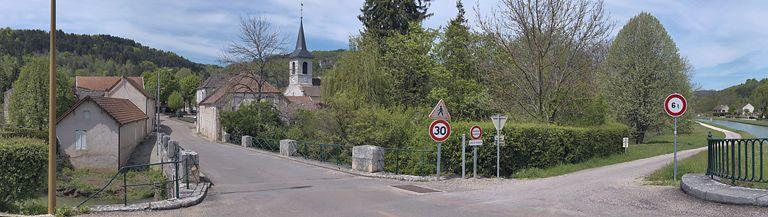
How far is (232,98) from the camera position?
5188 centimetres

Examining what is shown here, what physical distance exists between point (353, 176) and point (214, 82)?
2983 inches

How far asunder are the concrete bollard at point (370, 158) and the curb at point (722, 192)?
9.49 metres

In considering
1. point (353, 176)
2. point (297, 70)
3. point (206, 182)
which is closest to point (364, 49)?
point (353, 176)

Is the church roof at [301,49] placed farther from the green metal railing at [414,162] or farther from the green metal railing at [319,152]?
→ the green metal railing at [414,162]

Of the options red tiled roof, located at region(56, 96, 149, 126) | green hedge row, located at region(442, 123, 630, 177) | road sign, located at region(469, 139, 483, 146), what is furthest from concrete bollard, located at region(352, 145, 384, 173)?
red tiled roof, located at region(56, 96, 149, 126)

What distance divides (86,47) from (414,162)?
187937 mm

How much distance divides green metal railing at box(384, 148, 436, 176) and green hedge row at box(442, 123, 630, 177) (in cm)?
62

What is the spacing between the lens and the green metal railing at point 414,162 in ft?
60.7

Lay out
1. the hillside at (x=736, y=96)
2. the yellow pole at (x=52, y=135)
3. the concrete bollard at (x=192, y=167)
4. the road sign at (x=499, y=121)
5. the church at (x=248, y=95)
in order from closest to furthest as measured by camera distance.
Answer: the yellow pole at (x=52, y=135) < the concrete bollard at (x=192, y=167) < the road sign at (x=499, y=121) < the church at (x=248, y=95) < the hillside at (x=736, y=96)

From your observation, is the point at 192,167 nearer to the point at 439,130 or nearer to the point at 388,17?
the point at 439,130

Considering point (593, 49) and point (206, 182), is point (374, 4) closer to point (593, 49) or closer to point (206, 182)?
point (593, 49)

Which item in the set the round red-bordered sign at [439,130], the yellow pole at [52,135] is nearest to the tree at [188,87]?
the round red-bordered sign at [439,130]

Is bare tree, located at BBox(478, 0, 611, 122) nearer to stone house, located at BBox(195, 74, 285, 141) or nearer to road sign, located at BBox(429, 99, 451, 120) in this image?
road sign, located at BBox(429, 99, 451, 120)

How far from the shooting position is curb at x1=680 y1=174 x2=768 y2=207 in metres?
8.88
